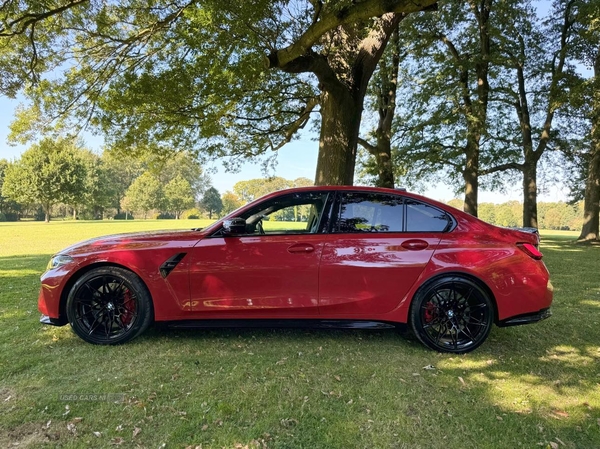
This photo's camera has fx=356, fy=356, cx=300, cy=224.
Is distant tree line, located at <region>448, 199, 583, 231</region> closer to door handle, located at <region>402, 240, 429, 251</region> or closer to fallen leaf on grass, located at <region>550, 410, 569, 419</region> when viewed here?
door handle, located at <region>402, 240, 429, 251</region>

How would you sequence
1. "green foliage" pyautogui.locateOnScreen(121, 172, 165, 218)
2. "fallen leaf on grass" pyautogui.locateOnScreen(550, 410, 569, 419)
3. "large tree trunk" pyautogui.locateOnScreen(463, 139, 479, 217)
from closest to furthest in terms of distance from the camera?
"fallen leaf on grass" pyautogui.locateOnScreen(550, 410, 569, 419) < "large tree trunk" pyautogui.locateOnScreen(463, 139, 479, 217) < "green foliage" pyautogui.locateOnScreen(121, 172, 165, 218)

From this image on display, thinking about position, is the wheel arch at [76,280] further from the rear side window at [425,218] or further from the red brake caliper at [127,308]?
the rear side window at [425,218]

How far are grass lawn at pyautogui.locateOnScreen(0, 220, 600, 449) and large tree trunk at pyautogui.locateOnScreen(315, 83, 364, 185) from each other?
398 centimetres

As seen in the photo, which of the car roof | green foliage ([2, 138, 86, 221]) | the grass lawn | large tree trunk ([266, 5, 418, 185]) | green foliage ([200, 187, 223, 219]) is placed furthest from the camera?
green foliage ([200, 187, 223, 219])

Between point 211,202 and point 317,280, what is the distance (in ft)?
304

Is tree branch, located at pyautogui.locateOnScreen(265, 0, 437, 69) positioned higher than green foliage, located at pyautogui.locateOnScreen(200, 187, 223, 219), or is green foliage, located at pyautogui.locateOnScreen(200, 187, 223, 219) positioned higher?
green foliage, located at pyautogui.locateOnScreen(200, 187, 223, 219)

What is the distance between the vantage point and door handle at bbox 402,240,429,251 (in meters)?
3.38

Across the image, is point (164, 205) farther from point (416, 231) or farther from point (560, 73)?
point (416, 231)

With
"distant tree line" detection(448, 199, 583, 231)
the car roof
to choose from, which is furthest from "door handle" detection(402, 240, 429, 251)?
"distant tree line" detection(448, 199, 583, 231)

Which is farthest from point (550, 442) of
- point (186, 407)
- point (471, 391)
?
point (186, 407)

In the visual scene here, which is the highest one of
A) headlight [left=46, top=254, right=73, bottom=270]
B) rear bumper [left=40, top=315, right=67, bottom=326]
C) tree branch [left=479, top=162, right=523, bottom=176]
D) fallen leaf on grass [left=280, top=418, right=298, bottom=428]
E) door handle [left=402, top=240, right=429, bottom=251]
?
tree branch [left=479, top=162, right=523, bottom=176]

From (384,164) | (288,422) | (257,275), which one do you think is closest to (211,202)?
(384,164)

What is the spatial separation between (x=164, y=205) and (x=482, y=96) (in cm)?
6701

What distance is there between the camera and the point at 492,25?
1466 centimetres
